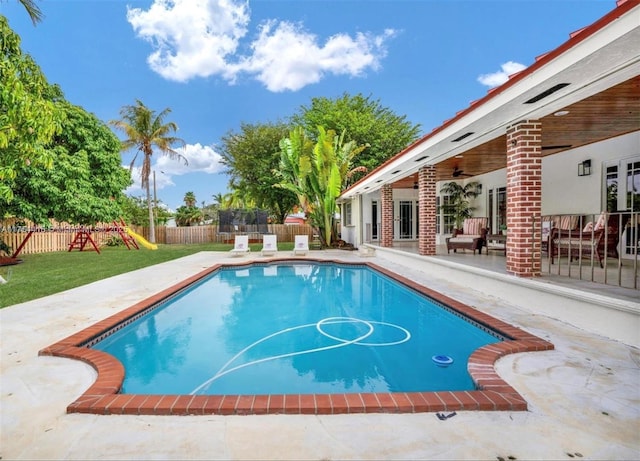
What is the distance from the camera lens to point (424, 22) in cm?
1970

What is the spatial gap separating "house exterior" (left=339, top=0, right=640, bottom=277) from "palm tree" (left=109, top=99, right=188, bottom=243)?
62.4 ft

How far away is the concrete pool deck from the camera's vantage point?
6.95 feet

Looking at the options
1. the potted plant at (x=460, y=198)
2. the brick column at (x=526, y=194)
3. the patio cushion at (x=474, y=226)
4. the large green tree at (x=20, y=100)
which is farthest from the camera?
the potted plant at (x=460, y=198)

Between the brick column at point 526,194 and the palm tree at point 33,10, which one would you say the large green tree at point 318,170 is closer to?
the palm tree at point 33,10

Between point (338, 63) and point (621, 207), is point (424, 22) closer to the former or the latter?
point (338, 63)

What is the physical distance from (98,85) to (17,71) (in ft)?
76.1

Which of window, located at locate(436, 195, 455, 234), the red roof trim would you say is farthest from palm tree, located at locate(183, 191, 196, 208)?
the red roof trim

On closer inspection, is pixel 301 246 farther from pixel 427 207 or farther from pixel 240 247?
pixel 427 207

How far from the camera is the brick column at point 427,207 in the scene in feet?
32.5

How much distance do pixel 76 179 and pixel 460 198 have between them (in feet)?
48.9

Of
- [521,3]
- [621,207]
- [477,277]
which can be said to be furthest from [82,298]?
[521,3]

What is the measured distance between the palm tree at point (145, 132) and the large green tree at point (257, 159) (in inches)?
178

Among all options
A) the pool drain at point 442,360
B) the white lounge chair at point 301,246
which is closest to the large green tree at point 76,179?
the white lounge chair at point 301,246

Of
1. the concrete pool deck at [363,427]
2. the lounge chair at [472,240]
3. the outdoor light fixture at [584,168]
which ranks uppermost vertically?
the outdoor light fixture at [584,168]
